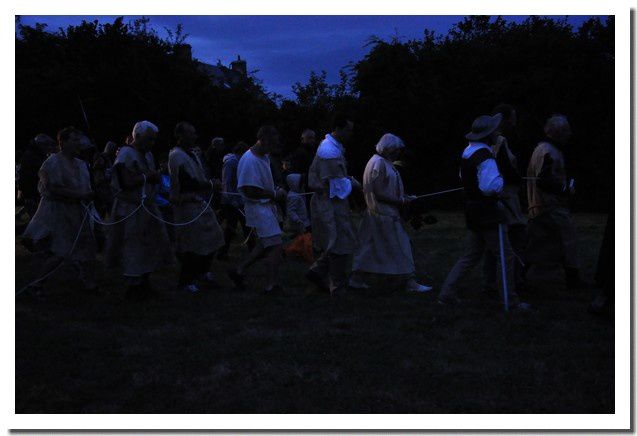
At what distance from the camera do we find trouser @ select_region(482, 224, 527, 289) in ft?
26.0

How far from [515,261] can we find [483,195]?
154 centimetres

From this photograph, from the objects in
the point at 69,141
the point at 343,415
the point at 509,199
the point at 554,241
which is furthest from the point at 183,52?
the point at 343,415

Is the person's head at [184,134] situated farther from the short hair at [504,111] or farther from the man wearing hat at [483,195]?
the short hair at [504,111]

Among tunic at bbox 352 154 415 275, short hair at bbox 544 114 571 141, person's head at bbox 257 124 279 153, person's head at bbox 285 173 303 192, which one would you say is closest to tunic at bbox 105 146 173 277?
person's head at bbox 257 124 279 153

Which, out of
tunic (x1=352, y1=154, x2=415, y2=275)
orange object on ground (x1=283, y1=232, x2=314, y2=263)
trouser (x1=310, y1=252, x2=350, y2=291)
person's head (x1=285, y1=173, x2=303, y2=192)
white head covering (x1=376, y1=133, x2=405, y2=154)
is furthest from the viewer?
orange object on ground (x1=283, y1=232, x2=314, y2=263)

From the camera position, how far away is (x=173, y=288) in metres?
8.78

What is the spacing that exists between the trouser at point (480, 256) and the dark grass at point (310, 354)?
8.0 inches

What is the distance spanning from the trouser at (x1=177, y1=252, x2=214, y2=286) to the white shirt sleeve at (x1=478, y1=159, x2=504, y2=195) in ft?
10.4

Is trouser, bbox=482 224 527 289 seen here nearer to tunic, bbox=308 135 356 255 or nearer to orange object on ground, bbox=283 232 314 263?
tunic, bbox=308 135 356 255

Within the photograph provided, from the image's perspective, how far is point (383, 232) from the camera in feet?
26.5

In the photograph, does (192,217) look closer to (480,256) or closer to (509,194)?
(480,256)
